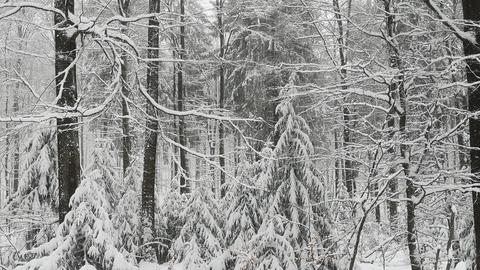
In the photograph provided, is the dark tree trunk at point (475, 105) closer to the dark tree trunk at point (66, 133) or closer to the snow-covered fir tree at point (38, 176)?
the dark tree trunk at point (66, 133)

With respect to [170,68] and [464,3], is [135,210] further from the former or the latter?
A: [170,68]

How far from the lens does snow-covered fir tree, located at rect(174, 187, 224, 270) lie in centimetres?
1069

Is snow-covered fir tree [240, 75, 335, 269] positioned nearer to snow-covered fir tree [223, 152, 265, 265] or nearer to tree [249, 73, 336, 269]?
tree [249, 73, 336, 269]

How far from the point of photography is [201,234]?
11102mm

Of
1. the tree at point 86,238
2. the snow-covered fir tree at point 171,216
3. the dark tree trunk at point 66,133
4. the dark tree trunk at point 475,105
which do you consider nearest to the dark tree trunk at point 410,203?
the dark tree trunk at point 475,105

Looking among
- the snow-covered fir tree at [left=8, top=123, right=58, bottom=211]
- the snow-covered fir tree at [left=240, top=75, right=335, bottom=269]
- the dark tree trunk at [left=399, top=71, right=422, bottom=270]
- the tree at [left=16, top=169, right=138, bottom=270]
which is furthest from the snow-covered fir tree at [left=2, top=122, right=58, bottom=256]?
the dark tree trunk at [left=399, top=71, right=422, bottom=270]

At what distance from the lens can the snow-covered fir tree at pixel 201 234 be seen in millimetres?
10688

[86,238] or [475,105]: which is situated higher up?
[475,105]

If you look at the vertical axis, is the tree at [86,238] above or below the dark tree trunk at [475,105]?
below

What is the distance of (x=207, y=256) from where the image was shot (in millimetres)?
10930

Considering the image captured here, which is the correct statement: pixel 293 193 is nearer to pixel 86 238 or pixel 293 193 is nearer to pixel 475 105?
pixel 475 105

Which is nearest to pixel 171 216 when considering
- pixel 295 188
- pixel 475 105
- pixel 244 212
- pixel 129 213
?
pixel 129 213

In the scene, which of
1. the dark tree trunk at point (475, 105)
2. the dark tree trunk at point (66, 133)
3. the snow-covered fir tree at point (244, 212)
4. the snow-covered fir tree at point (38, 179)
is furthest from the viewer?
the snow-covered fir tree at point (244, 212)

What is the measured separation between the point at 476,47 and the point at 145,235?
31.5 feet
